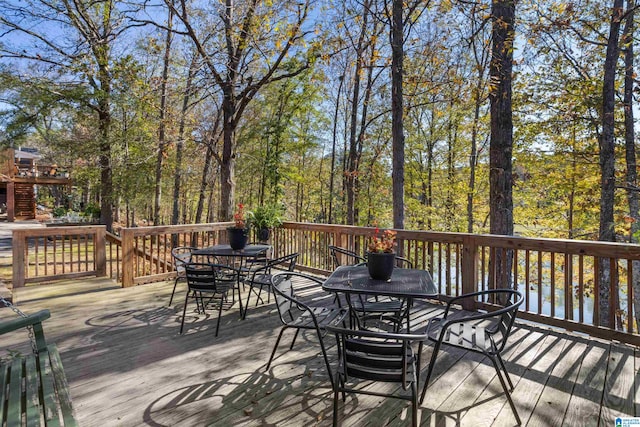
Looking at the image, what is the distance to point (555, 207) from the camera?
1097cm

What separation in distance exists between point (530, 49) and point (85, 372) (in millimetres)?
9876

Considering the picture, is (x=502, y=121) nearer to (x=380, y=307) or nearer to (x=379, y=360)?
(x=380, y=307)

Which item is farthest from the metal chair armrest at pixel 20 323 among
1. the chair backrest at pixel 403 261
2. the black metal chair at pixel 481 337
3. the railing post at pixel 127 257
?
the railing post at pixel 127 257

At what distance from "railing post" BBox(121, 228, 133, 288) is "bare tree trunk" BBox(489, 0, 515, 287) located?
4988 millimetres

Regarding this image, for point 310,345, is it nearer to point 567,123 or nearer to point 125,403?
point 125,403

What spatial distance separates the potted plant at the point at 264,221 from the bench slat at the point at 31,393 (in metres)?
4.31

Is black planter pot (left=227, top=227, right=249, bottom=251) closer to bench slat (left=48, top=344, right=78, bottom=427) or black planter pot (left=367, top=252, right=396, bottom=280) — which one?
black planter pot (left=367, top=252, right=396, bottom=280)

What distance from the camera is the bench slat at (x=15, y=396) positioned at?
1423mm

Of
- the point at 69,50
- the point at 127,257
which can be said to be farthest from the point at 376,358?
the point at 69,50

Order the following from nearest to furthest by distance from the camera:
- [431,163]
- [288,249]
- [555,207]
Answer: [288,249]
[555,207]
[431,163]

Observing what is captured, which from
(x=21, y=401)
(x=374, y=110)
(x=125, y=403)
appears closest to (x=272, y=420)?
(x=125, y=403)

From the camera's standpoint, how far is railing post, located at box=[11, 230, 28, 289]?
16.1ft

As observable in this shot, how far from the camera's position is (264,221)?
630cm

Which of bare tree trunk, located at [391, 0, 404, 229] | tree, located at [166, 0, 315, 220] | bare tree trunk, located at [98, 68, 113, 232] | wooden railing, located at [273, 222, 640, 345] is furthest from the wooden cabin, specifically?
bare tree trunk, located at [391, 0, 404, 229]
